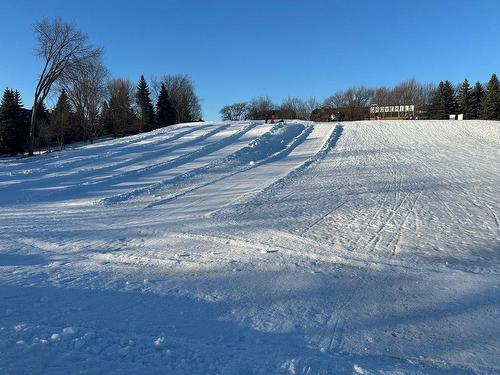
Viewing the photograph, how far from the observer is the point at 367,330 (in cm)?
371

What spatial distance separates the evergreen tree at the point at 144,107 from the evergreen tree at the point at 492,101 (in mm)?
50197

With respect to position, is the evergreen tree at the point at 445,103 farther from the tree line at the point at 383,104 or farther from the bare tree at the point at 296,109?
the bare tree at the point at 296,109

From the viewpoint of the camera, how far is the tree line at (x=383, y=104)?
202 feet

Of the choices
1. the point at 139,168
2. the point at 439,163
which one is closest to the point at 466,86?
the point at 439,163

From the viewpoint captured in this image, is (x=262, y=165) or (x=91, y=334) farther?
(x=262, y=165)

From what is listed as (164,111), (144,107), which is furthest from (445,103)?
(144,107)

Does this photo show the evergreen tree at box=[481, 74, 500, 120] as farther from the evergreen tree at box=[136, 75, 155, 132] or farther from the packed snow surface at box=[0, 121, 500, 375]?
the packed snow surface at box=[0, 121, 500, 375]

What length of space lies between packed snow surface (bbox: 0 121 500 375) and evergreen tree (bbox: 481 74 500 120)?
51.4 m

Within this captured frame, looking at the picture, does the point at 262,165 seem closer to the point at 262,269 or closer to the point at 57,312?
the point at 262,269

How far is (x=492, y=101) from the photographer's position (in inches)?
2144

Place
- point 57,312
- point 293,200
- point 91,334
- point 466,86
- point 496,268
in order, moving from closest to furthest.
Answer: point 91,334 < point 57,312 < point 496,268 < point 293,200 < point 466,86

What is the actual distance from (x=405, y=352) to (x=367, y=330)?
436mm

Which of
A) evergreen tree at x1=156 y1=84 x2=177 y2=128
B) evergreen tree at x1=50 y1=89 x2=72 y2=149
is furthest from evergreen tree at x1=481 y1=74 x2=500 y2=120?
evergreen tree at x1=50 y1=89 x2=72 y2=149

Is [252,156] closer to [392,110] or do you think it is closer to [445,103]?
[445,103]
